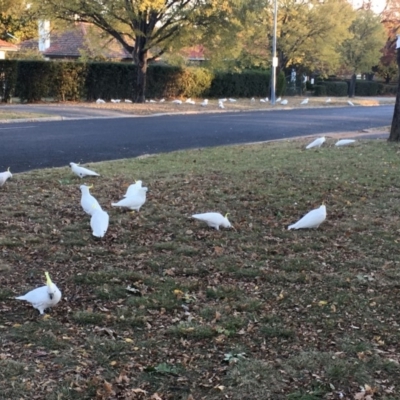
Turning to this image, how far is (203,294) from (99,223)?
61.1 inches

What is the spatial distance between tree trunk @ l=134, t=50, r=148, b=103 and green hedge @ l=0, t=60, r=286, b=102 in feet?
4.14

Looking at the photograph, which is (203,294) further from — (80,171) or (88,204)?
(80,171)

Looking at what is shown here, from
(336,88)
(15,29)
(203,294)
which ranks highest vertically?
(15,29)

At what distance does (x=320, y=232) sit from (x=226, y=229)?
3.14ft

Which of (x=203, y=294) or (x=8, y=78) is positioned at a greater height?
(x=8, y=78)

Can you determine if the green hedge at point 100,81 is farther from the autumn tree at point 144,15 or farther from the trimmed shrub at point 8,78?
the autumn tree at point 144,15

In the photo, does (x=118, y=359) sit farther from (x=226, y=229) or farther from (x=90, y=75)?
(x=90, y=75)

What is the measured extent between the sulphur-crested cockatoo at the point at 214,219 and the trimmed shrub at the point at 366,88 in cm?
5445

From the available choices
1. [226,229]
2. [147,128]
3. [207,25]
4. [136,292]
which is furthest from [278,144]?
[207,25]

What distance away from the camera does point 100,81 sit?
2808 centimetres

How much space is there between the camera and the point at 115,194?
7109mm

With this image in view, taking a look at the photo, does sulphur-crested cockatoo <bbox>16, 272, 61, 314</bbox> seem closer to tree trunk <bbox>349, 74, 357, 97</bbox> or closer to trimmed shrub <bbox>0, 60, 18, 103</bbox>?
trimmed shrub <bbox>0, 60, 18, 103</bbox>

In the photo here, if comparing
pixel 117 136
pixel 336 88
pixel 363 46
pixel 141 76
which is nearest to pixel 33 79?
pixel 141 76

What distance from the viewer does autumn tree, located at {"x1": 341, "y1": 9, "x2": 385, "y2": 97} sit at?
5156 centimetres
